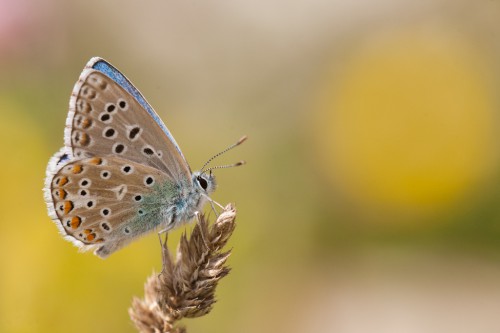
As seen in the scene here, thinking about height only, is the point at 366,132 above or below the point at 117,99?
below

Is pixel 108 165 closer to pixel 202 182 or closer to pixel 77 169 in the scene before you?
pixel 77 169

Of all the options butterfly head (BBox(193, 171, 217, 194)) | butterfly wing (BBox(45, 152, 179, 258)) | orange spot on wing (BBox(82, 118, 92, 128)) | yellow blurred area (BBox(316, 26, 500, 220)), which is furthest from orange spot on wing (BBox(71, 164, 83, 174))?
yellow blurred area (BBox(316, 26, 500, 220))

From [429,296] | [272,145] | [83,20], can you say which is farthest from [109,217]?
[83,20]

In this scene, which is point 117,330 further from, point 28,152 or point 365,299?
point 365,299

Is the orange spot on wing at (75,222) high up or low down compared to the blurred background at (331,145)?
up

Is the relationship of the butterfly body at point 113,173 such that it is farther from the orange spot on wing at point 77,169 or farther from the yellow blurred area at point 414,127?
the yellow blurred area at point 414,127

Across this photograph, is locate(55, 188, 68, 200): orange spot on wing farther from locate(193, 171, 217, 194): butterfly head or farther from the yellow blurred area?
the yellow blurred area

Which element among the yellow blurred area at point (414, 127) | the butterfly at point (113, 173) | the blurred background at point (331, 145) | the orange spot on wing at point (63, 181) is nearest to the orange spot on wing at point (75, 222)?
the butterfly at point (113, 173)
